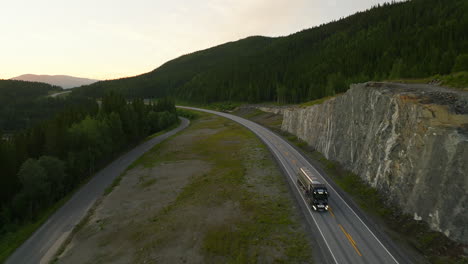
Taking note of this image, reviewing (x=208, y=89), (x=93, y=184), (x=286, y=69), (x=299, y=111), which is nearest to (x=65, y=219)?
(x=93, y=184)

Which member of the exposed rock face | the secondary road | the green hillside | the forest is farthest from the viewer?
the green hillside

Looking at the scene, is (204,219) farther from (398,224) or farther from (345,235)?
(398,224)

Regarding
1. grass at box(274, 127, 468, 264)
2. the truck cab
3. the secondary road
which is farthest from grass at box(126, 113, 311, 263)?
grass at box(274, 127, 468, 264)

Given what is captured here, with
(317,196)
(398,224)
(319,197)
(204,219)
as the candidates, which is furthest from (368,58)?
(204,219)

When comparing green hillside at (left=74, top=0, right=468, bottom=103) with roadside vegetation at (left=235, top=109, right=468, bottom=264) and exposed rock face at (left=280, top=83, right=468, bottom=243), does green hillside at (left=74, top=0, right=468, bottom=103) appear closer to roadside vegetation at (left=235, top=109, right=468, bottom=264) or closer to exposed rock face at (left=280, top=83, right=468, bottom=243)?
exposed rock face at (left=280, top=83, right=468, bottom=243)

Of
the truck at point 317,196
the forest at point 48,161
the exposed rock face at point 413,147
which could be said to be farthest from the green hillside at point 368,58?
the forest at point 48,161
